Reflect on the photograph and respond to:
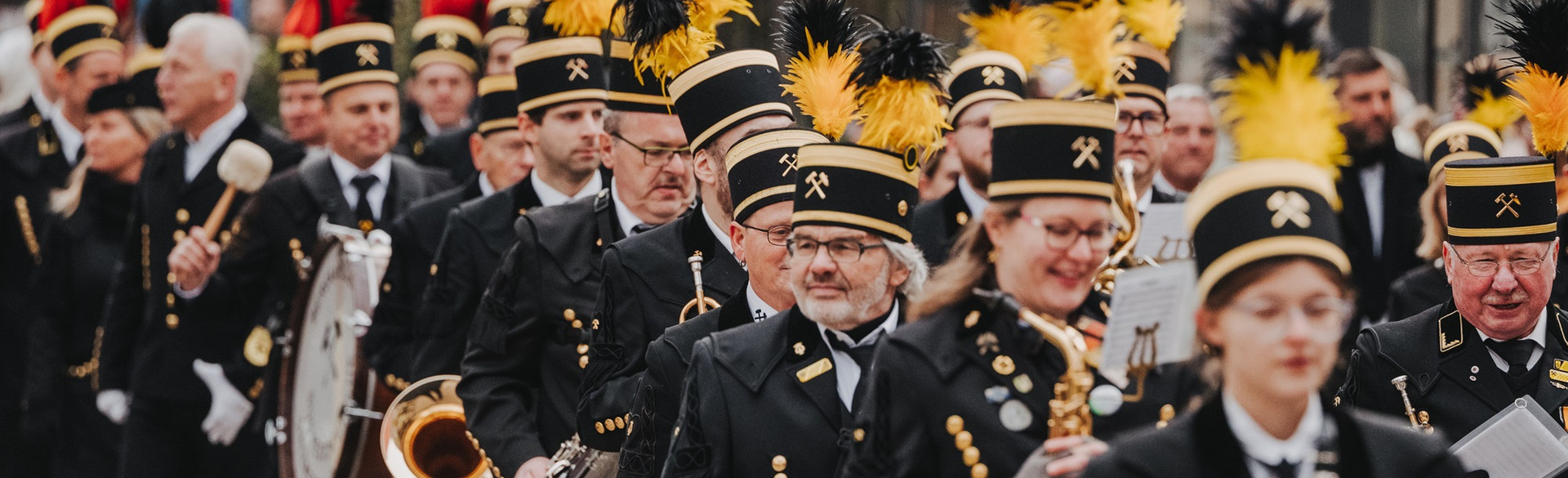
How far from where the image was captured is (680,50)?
7461mm

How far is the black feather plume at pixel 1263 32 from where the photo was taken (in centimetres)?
479

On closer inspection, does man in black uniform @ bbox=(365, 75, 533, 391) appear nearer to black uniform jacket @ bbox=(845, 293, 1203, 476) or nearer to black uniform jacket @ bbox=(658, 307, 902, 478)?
black uniform jacket @ bbox=(658, 307, 902, 478)

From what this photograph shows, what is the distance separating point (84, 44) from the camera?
46.2 ft

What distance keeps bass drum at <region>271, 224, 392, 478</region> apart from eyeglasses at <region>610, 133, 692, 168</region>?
2157 millimetres

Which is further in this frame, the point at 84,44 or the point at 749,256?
the point at 84,44

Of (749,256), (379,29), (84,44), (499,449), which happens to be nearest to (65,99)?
(84,44)

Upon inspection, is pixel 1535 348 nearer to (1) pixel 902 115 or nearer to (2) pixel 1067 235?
(1) pixel 902 115

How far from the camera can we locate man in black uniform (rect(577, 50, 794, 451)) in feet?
22.6

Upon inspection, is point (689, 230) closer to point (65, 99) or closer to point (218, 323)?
point (218, 323)

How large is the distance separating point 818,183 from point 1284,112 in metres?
1.51

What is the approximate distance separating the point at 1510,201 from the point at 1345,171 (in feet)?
15.7

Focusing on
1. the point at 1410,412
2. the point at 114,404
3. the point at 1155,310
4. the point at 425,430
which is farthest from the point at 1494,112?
the point at 114,404

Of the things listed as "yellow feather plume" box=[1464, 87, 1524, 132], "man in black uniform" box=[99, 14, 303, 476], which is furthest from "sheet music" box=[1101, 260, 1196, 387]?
"man in black uniform" box=[99, 14, 303, 476]

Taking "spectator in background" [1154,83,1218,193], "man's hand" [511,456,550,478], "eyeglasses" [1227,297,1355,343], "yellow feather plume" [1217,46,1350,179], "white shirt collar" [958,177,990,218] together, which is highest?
"yellow feather plume" [1217,46,1350,179]
